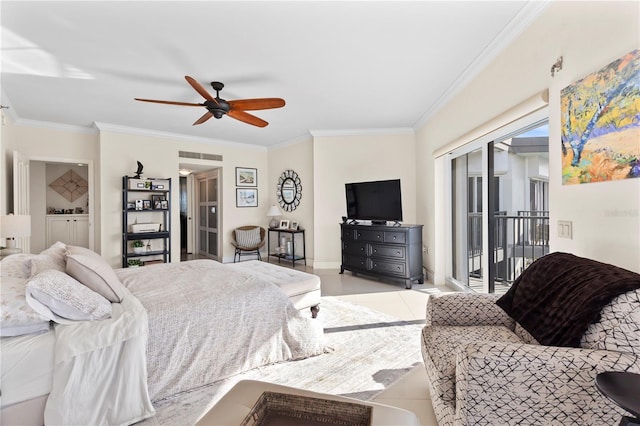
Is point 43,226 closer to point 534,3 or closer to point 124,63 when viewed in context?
point 124,63

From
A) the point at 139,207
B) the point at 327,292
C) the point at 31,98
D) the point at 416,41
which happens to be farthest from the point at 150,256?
the point at 416,41

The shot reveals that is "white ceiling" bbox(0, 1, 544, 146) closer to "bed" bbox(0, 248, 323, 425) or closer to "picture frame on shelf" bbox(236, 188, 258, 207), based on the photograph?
"bed" bbox(0, 248, 323, 425)

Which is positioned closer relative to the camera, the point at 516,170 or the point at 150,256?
the point at 516,170

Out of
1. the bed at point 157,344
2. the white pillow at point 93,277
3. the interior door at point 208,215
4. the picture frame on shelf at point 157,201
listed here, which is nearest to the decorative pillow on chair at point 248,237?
the interior door at point 208,215

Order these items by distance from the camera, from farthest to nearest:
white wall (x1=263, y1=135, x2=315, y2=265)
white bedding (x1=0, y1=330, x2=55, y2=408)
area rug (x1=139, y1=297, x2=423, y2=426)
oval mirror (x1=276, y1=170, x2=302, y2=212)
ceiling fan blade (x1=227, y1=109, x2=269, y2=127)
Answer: oval mirror (x1=276, y1=170, x2=302, y2=212)
white wall (x1=263, y1=135, x2=315, y2=265)
ceiling fan blade (x1=227, y1=109, x2=269, y2=127)
area rug (x1=139, y1=297, x2=423, y2=426)
white bedding (x1=0, y1=330, x2=55, y2=408)

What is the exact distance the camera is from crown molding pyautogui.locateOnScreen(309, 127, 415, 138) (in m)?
5.46

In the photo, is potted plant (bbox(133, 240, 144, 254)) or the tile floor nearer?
the tile floor

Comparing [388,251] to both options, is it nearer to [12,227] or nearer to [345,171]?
[345,171]

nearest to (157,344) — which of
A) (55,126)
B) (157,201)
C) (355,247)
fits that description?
(355,247)

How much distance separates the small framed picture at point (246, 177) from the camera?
6855 mm

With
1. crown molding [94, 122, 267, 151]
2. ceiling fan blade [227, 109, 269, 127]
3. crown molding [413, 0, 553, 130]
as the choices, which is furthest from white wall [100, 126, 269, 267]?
crown molding [413, 0, 553, 130]

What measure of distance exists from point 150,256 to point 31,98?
295cm

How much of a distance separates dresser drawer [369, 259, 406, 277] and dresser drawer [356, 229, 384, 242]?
0.34 metres

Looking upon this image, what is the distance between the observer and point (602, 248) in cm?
176
